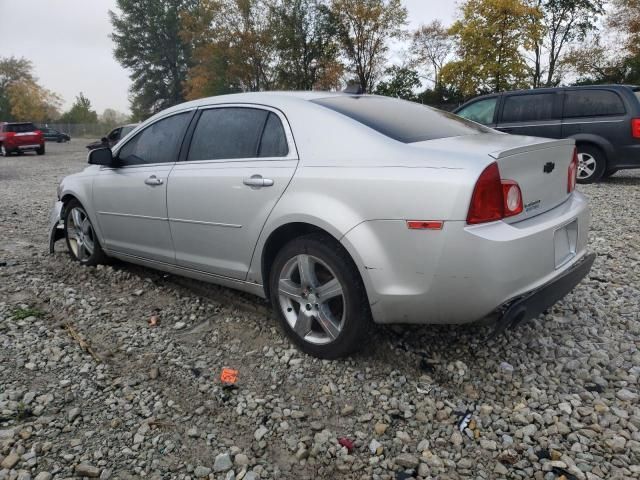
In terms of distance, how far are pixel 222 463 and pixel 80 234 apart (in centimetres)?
348

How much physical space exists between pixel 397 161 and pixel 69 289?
124 inches

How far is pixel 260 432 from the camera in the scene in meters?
2.35

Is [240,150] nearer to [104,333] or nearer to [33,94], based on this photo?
[104,333]

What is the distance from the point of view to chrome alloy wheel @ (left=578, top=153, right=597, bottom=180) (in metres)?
8.52

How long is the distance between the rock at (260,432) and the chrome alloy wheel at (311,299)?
66 centimetres

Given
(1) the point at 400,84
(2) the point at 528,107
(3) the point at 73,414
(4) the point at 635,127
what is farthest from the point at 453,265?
(1) the point at 400,84

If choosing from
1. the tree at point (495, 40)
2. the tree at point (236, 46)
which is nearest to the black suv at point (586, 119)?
the tree at point (495, 40)

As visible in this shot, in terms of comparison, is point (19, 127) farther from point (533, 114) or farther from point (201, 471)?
point (201, 471)

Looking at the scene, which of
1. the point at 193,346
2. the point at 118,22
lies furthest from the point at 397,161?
the point at 118,22

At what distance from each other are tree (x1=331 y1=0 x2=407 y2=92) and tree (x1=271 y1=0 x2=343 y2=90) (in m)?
1.16

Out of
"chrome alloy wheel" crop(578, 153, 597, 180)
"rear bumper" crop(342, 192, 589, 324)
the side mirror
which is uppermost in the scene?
the side mirror

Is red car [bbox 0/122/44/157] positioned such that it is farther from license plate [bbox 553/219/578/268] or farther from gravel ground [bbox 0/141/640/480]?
license plate [bbox 553/219/578/268]

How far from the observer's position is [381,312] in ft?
8.47

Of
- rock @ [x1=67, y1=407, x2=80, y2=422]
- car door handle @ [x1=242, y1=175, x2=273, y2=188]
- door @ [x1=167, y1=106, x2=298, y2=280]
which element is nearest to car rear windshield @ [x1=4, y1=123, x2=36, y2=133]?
door @ [x1=167, y1=106, x2=298, y2=280]
